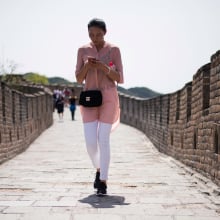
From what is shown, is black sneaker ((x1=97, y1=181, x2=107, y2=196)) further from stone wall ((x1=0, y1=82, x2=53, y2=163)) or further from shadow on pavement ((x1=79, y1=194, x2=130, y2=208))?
stone wall ((x1=0, y1=82, x2=53, y2=163))

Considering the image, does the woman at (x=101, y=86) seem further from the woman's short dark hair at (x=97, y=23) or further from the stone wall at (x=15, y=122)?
the stone wall at (x=15, y=122)

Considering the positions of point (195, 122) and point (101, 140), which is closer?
point (101, 140)

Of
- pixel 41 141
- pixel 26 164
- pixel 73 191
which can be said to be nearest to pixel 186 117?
pixel 26 164

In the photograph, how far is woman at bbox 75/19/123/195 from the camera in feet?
17.0

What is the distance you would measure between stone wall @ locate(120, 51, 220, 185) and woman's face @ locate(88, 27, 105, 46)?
62.2 inches

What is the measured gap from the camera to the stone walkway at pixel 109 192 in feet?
14.0

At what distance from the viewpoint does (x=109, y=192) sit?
5.54 m

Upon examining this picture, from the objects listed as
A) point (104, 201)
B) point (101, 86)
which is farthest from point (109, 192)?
point (101, 86)

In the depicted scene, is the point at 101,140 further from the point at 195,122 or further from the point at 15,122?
the point at 15,122

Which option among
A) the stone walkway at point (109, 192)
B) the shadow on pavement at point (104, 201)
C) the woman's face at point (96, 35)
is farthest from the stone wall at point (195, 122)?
the woman's face at point (96, 35)

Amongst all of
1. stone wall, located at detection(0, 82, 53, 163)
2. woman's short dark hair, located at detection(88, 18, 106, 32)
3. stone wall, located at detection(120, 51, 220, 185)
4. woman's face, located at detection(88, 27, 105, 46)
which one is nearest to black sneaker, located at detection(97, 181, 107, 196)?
stone wall, located at detection(120, 51, 220, 185)

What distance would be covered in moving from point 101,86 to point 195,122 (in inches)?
113

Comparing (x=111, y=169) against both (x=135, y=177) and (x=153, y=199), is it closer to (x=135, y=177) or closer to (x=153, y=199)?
(x=135, y=177)

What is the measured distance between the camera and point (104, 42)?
531 centimetres
